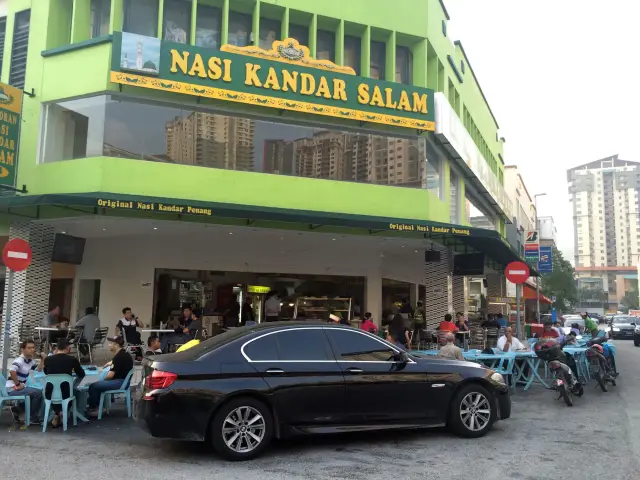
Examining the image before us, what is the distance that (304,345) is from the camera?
6676 millimetres

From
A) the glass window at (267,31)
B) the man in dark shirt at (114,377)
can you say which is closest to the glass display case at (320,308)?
the glass window at (267,31)

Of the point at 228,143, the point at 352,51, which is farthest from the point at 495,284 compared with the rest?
the point at 228,143

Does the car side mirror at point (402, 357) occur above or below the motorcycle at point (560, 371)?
above

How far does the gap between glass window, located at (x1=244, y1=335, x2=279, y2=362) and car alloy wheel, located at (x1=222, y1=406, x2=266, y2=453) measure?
22.5 inches

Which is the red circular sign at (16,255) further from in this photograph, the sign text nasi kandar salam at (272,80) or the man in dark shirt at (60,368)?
the sign text nasi kandar salam at (272,80)

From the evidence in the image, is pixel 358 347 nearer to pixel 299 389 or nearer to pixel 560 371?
pixel 299 389

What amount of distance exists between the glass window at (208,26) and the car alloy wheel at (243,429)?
12.6m

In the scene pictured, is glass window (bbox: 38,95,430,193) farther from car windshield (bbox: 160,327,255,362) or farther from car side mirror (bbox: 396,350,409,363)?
car side mirror (bbox: 396,350,409,363)

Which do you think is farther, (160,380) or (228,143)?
(228,143)

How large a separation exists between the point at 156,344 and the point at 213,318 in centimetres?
855

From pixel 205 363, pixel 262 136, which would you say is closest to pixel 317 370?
pixel 205 363

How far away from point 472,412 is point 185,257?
477 inches

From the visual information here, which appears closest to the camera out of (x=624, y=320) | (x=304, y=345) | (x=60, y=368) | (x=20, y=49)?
(x=304, y=345)

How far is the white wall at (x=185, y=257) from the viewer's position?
17.2m
